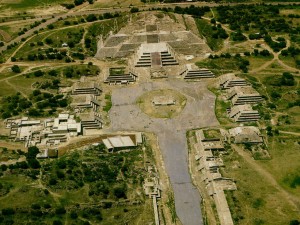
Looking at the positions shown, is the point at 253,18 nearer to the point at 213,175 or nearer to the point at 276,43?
the point at 276,43

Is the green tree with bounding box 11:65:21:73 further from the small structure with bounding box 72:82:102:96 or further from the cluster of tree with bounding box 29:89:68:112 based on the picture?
the small structure with bounding box 72:82:102:96

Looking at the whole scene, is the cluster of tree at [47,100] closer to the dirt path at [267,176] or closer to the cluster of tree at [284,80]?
the dirt path at [267,176]

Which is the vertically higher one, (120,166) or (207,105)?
(207,105)

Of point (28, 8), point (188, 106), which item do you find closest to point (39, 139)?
point (188, 106)

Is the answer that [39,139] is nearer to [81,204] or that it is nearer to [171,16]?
[81,204]

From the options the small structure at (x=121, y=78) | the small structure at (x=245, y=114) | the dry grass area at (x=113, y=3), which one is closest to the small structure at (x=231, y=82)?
the small structure at (x=245, y=114)

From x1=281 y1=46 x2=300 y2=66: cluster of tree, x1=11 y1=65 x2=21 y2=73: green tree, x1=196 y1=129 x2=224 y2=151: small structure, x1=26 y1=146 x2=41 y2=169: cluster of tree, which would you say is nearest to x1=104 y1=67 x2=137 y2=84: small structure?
x1=11 y1=65 x2=21 y2=73: green tree
